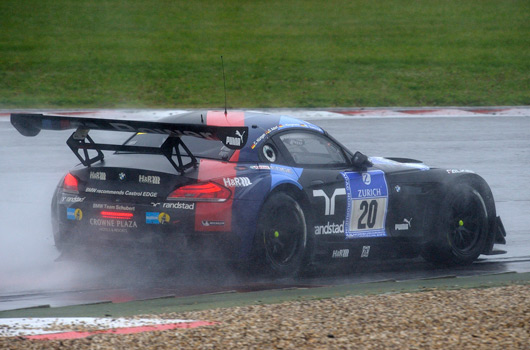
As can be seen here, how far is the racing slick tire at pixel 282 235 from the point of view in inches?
267

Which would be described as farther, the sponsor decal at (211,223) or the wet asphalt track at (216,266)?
the wet asphalt track at (216,266)

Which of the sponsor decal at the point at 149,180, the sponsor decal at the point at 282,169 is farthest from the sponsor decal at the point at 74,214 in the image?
the sponsor decal at the point at 282,169

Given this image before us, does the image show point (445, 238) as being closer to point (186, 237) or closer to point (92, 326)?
point (186, 237)

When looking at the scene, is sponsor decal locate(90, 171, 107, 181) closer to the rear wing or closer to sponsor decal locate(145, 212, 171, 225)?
the rear wing

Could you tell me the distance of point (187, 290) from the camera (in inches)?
259

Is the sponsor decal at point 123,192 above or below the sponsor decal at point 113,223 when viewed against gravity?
above

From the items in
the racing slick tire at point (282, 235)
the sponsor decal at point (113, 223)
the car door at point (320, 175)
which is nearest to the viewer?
the sponsor decal at point (113, 223)

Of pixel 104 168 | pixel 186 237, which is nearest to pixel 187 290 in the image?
pixel 186 237

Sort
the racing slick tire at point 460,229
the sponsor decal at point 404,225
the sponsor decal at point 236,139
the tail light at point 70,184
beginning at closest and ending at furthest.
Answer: the sponsor decal at point 236,139 → the tail light at point 70,184 → the sponsor decal at point 404,225 → the racing slick tire at point 460,229

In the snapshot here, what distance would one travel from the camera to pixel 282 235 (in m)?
6.93

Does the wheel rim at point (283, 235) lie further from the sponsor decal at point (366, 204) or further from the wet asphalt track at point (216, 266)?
the sponsor decal at point (366, 204)

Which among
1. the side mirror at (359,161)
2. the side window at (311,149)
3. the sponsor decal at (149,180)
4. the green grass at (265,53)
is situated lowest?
the sponsor decal at (149,180)

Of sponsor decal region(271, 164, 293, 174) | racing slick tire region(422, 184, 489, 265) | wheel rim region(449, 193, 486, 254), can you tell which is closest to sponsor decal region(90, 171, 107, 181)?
sponsor decal region(271, 164, 293, 174)

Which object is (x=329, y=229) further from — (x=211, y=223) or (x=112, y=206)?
(x=112, y=206)
